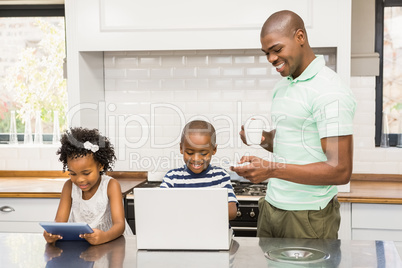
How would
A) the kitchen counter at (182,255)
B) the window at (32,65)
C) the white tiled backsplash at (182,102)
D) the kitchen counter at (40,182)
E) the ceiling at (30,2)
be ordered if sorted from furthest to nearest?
the window at (32,65) < the ceiling at (30,2) < the white tiled backsplash at (182,102) < the kitchen counter at (40,182) < the kitchen counter at (182,255)

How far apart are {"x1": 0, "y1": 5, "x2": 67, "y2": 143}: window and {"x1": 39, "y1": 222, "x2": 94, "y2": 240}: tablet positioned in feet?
7.56

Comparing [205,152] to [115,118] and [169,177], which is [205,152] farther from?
[115,118]

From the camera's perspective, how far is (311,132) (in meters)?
1.85

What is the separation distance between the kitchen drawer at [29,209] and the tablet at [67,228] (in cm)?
136

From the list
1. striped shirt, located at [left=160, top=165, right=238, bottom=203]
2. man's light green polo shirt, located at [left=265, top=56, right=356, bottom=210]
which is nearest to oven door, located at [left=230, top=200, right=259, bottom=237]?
striped shirt, located at [left=160, top=165, right=238, bottom=203]

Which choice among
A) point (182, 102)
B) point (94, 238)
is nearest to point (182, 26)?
point (182, 102)

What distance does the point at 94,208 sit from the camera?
7.39 feet

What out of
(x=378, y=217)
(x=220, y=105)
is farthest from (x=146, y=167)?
(x=378, y=217)

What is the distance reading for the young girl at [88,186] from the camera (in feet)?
7.14

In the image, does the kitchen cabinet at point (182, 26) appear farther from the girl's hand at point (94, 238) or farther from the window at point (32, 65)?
the girl's hand at point (94, 238)

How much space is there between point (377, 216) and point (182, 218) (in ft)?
5.43

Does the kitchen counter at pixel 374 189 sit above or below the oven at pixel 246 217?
above

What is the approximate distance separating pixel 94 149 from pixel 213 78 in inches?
61.8

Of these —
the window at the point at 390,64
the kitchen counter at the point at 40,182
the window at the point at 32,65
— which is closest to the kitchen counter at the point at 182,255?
the kitchen counter at the point at 40,182
